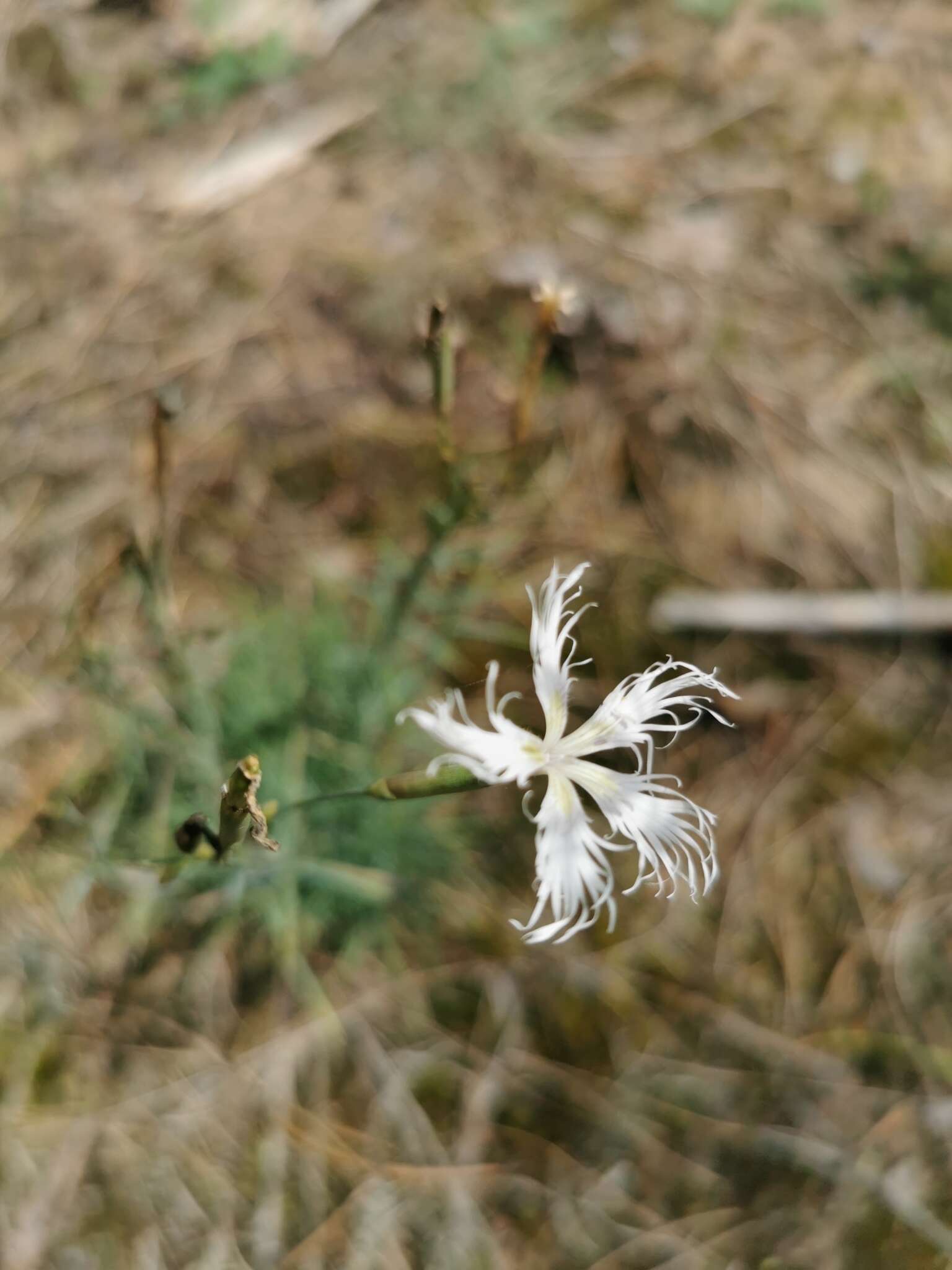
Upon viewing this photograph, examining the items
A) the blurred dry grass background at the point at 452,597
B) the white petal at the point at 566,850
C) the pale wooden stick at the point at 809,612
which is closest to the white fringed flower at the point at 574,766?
the white petal at the point at 566,850

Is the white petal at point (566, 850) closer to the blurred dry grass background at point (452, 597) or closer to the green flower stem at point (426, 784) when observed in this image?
the green flower stem at point (426, 784)

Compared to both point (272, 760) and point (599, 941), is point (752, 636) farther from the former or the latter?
point (272, 760)

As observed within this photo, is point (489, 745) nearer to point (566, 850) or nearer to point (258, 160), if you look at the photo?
point (566, 850)

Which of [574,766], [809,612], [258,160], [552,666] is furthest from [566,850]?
[258,160]

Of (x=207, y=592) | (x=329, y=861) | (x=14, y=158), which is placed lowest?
(x=329, y=861)

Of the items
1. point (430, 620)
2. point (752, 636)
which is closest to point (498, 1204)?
point (430, 620)

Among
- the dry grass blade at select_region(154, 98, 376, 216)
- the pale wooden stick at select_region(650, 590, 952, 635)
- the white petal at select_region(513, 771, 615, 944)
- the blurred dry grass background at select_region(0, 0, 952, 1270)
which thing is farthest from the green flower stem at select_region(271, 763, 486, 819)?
the dry grass blade at select_region(154, 98, 376, 216)

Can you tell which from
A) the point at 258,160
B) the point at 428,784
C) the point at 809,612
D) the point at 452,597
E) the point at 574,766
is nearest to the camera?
the point at 428,784
